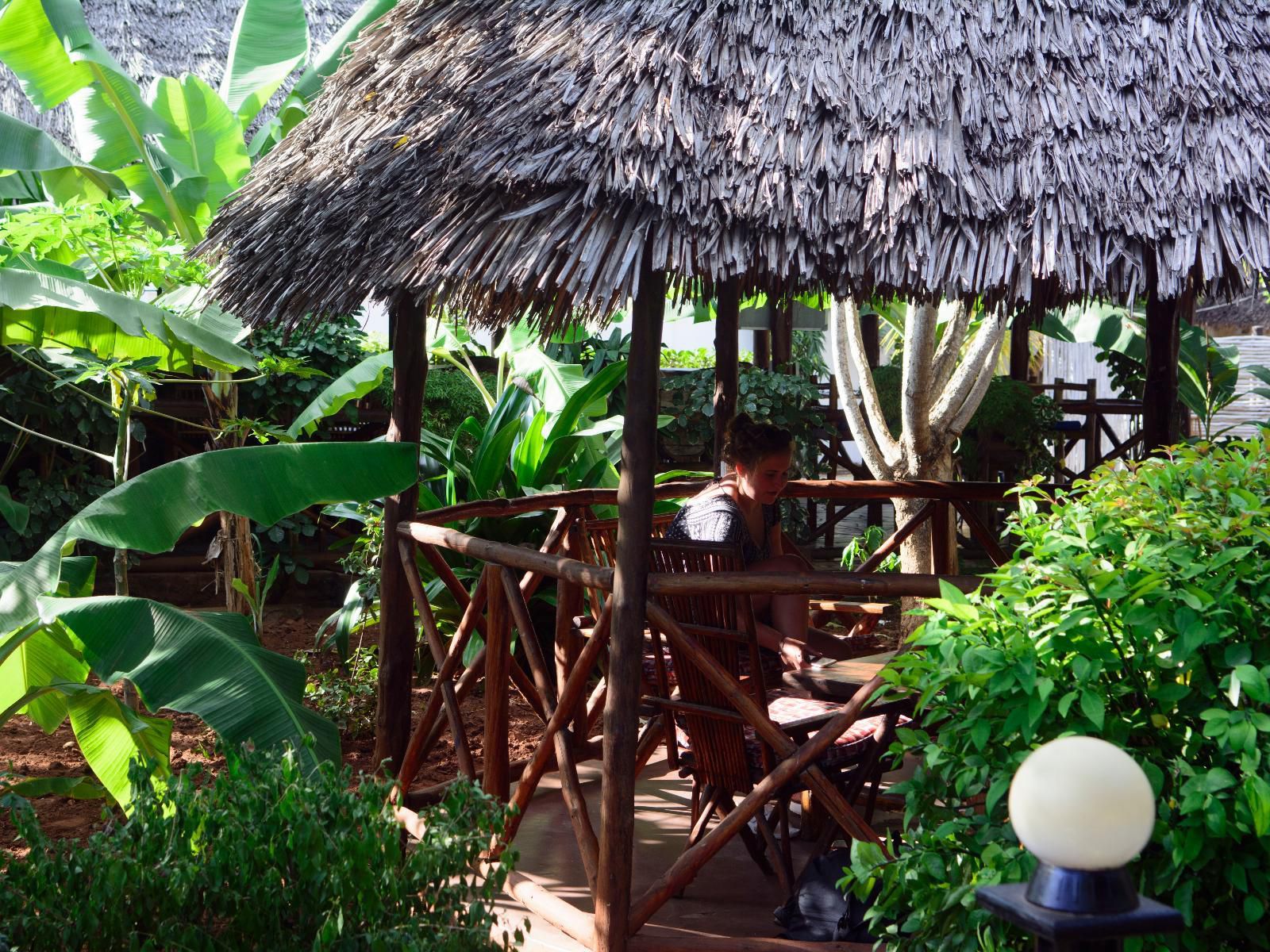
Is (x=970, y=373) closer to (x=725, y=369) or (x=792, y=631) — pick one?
(x=725, y=369)

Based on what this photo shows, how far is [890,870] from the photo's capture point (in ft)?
8.18

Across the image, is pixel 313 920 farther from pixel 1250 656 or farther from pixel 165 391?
pixel 165 391

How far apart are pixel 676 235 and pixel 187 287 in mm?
3607

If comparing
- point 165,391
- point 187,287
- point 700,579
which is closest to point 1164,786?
point 700,579

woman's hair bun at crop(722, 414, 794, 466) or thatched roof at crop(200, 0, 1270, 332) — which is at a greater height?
thatched roof at crop(200, 0, 1270, 332)

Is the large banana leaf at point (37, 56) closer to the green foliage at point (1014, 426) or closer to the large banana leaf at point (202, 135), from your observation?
the large banana leaf at point (202, 135)

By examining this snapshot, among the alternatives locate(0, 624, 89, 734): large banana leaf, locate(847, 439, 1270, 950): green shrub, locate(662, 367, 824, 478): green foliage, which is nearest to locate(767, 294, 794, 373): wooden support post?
locate(662, 367, 824, 478): green foliage

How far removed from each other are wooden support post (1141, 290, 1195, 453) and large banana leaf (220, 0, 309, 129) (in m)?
4.86

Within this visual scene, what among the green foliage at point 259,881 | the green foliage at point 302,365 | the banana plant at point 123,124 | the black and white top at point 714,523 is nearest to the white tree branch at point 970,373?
the black and white top at point 714,523

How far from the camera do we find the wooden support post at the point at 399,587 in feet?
14.9

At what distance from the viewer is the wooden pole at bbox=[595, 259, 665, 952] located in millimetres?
3156

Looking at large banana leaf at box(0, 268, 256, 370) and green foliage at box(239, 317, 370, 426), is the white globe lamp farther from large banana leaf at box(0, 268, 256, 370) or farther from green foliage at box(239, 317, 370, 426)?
green foliage at box(239, 317, 370, 426)

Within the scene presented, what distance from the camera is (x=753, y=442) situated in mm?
4465

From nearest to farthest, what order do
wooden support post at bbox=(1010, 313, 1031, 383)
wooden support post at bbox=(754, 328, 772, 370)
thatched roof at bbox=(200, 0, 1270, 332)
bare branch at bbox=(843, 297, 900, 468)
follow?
1. thatched roof at bbox=(200, 0, 1270, 332)
2. bare branch at bbox=(843, 297, 900, 468)
3. wooden support post at bbox=(754, 328, 772, 370)
4. wooden support post at bbox=(1010, 313, 1031, 383)
